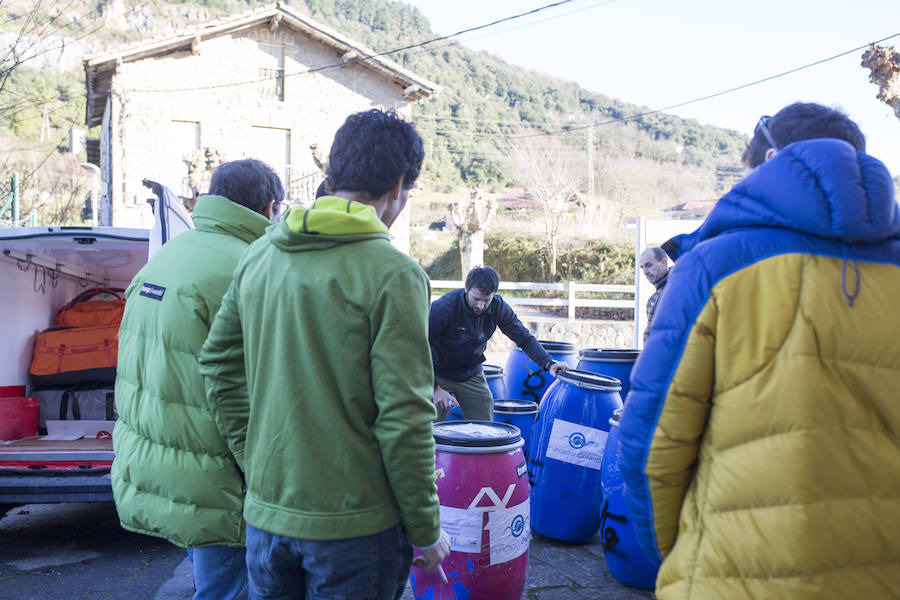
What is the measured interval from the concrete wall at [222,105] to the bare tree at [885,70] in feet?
51.8

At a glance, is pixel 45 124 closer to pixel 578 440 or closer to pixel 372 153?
pixel 578 440

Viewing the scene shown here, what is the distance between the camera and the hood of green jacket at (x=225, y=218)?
2.32m

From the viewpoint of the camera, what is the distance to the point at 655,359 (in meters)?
1.46

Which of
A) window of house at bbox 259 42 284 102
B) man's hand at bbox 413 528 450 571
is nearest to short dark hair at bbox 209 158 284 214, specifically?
man's hand at bbox 413 528 450 571

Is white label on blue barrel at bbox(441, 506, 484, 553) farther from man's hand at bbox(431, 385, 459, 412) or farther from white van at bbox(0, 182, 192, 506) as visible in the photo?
white van at bbox(0, 182, 192, 506)

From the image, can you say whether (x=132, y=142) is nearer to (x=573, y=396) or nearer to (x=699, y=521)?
(x=573, y=396)

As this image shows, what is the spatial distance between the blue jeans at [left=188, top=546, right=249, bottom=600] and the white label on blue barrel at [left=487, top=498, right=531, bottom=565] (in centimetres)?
125

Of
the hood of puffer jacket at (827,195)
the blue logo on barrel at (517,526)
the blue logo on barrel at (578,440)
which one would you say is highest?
the hood of puffer jacket at (827,195)

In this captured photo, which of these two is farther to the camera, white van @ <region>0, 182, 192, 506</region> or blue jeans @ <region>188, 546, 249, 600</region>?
white van @ <region>0, 182, 192, 506</region>

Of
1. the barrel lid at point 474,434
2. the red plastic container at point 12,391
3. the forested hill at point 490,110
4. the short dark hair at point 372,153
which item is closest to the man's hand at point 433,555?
the short dark hair at point 372,153

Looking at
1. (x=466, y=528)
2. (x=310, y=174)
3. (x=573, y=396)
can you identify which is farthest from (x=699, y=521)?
(x=310, y=174)

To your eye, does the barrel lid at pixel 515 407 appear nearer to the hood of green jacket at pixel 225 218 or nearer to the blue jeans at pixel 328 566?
the hood of green jacket at pixel 225 218

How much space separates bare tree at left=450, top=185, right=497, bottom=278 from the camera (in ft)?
67.3

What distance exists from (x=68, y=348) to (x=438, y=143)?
5859 cm
